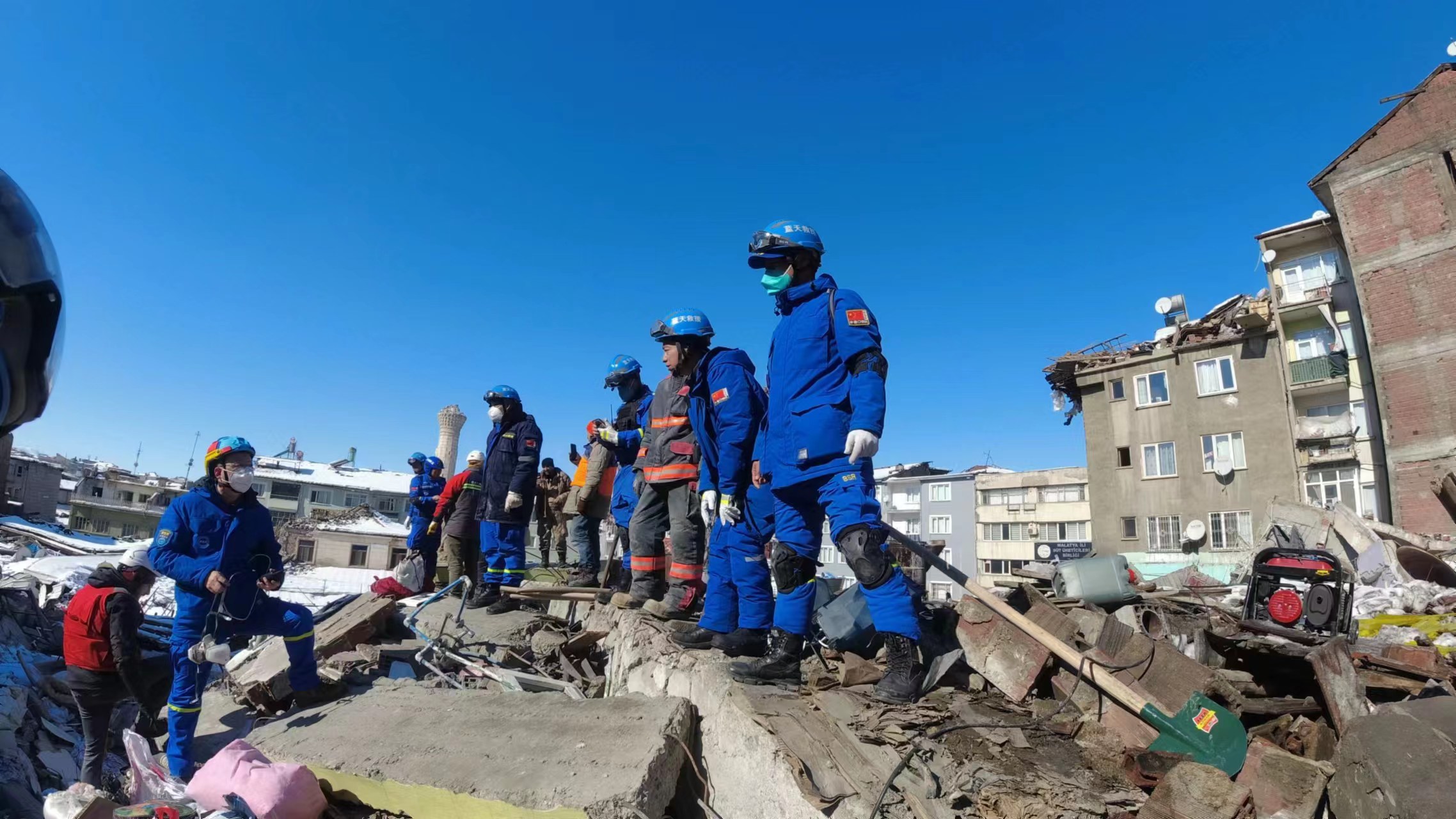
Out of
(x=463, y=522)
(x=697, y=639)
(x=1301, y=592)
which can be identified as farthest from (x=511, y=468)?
(x=1301, y=592)

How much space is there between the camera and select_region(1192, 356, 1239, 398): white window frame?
2827cm

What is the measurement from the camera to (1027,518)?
40.2 m

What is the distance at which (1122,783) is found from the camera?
255 cm

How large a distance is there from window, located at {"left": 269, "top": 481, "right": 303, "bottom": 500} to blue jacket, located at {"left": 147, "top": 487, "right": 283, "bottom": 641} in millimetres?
47778

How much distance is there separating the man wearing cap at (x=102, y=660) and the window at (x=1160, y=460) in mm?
33314

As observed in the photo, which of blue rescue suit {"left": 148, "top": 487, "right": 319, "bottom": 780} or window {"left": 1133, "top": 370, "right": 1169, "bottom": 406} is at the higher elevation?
window {"left": 1133, "top": 370, "right": 1169, "bottom": 406}

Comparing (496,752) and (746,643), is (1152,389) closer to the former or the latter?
(746,643)

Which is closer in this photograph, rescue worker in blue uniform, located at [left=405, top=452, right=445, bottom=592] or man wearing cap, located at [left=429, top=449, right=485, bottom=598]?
man wearing cap, located at [left=429, top=449, right=485, bottom=598]

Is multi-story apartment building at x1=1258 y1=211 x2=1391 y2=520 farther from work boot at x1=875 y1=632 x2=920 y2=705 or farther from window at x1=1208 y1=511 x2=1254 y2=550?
work boot at x1=875 y1=632 x2=920 y2=705

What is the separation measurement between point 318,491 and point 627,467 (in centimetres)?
4678

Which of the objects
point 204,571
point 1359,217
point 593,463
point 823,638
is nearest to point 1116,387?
point 1359,217

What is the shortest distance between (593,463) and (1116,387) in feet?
98.6

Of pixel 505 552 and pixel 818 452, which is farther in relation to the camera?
pixel 505 552

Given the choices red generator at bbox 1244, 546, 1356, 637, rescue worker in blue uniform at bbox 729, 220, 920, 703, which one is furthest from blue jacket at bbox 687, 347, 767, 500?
red generator at bbox 1244, 546, 1356, 637
